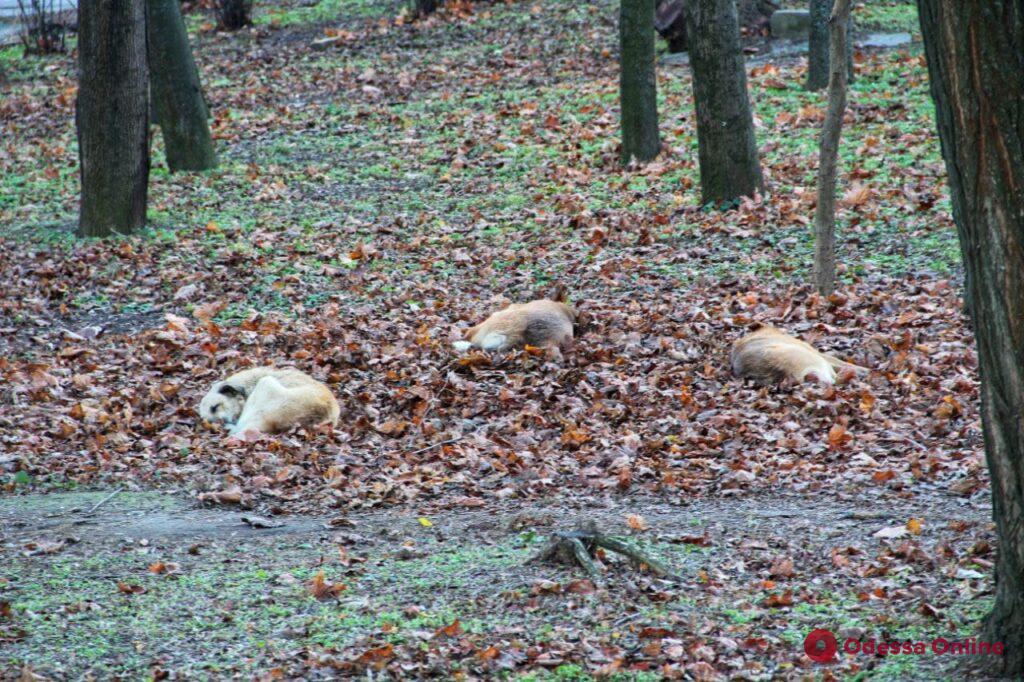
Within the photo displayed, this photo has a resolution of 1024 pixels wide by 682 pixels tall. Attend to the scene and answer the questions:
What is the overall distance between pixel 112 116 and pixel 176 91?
3.10m

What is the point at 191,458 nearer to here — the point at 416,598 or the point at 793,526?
the point at 416,598

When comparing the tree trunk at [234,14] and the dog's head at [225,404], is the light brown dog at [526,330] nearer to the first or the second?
the dog's head at [225,404]

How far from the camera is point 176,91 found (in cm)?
1502

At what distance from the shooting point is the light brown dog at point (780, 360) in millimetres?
7703

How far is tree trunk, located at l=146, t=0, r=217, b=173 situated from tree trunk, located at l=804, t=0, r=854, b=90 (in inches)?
359

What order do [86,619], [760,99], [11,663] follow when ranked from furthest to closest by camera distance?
[760,99] < [86,619] < [11,663]

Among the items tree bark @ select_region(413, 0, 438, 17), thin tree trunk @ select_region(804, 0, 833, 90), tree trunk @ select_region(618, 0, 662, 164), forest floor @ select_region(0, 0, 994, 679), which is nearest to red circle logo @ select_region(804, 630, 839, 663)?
forest floor @ select_region(0, 0, 994, 679)

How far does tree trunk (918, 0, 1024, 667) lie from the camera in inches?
141

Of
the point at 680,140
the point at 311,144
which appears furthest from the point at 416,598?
the point at 311,144

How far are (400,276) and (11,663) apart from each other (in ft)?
23.1

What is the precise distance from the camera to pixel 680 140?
1495 centimetres

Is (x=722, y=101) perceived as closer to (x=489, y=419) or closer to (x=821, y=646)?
(x=489, y=419)

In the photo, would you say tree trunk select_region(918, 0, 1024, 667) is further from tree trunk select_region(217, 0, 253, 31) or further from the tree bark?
tree trunk select_region(217, 0, 253, 31)

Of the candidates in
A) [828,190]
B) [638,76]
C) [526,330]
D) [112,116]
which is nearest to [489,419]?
[526,330]
